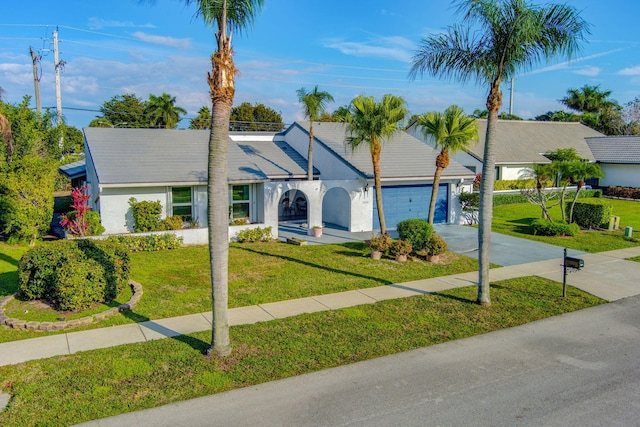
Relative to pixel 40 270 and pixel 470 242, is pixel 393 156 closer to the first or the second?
pixel 470 242

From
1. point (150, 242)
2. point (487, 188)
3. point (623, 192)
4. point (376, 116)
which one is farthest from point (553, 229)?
point (623, 192)

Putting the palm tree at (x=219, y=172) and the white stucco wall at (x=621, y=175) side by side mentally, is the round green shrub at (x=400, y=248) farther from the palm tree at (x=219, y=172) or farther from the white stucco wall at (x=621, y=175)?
the white stucco wall at (x=621, y=175)

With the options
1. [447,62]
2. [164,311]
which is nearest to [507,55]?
[447,62]

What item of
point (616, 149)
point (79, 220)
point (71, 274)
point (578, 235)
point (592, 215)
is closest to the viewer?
A: point (71, 274)

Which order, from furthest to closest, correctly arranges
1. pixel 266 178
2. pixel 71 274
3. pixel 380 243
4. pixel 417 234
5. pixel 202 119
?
pixel 202 119 → pixel 266 178 → pixel 380 243 → pixel 417 234 → pixel 71 274

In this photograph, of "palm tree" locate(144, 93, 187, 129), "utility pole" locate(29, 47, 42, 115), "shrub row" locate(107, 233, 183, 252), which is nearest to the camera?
"shrub row" locate(107, 233, 183, 252)

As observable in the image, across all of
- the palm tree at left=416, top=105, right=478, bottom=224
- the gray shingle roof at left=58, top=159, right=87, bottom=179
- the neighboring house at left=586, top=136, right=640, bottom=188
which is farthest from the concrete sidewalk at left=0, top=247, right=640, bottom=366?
the neighboring house at left=586, top=136, right=640, bottom=188

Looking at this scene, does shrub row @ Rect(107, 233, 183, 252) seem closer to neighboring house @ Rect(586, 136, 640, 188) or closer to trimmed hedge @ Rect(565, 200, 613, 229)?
trimmed hedge @ Rect(565, 200, 613, 229)

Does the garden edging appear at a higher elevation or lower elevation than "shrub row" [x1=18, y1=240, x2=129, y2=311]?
lower
